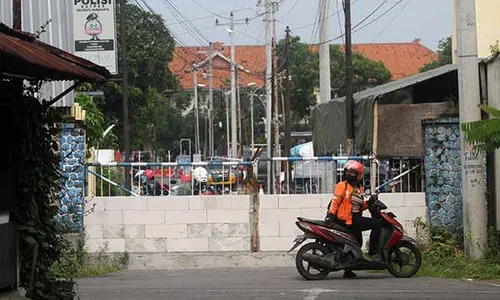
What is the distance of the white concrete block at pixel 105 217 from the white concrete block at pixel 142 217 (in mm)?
113

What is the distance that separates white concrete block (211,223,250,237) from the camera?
15406 mm

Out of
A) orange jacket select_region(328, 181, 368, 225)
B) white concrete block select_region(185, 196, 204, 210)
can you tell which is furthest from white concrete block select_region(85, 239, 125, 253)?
orange jacket select_region(328, 181, 368, 225)

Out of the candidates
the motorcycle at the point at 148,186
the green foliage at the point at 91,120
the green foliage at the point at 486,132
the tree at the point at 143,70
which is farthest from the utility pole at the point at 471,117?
the tree at the point at 143,70

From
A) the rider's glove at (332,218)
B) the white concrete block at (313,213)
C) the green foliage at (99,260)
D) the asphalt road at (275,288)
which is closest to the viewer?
the asphalt road at (275,288)

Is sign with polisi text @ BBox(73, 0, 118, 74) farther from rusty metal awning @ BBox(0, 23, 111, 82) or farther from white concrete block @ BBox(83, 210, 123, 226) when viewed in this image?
rusty metal awning @ BBox(0, 23, 111, 82)

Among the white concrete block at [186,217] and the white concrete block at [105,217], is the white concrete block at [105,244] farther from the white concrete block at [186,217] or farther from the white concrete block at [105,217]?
the white concrete block at [186,217]

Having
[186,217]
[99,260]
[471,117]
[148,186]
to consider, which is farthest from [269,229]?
[471,117]

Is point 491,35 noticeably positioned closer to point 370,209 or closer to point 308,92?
point 370,209

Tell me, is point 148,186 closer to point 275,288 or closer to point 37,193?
point 275,288

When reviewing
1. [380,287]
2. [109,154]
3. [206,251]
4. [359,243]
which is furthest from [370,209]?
[109,154]

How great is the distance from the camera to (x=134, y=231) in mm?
15414

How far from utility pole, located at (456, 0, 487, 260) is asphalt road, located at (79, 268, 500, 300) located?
158 centimetres

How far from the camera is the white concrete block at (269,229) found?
1536 cm

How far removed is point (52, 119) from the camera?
318 inches
